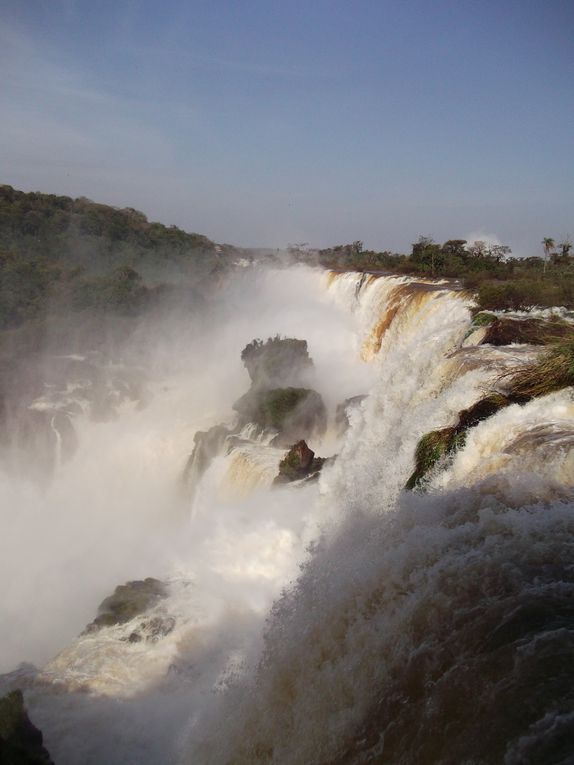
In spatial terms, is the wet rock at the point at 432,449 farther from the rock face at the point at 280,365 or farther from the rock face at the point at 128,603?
the rock face at the point at 280,365

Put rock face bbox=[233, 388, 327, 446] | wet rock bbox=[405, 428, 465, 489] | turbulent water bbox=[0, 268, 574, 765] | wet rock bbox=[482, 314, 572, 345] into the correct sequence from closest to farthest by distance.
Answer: turbulent water bbox=[0, 268, 574, 765], wet rock bbox=[405, 428, 465, 489], wet rock bbox=[482, 314, 572, 345], rock face bbox=[233, 388, 327, 446]

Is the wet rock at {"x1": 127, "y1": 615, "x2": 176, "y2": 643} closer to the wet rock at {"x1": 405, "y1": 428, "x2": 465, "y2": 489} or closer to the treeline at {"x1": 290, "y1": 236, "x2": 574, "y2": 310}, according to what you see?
the wet rock at {"x1": 405, "y1": 428, "x2": 465, "y2": 489}

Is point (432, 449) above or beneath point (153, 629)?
above

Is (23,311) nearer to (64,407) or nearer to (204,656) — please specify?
(64,407)

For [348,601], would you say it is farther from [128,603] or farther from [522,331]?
[522,331]

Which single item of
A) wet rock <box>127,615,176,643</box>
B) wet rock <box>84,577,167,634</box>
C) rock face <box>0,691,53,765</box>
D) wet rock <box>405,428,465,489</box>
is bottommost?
wet rock <box>84,577,167,634</box>

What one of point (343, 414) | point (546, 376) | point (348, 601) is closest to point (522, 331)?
point (546, 376)

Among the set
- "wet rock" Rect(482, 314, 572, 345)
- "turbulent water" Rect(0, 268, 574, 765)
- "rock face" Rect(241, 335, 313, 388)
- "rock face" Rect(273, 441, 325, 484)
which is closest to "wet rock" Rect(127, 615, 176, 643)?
"turbulent water" Rect(0, 268, 574, 765)
